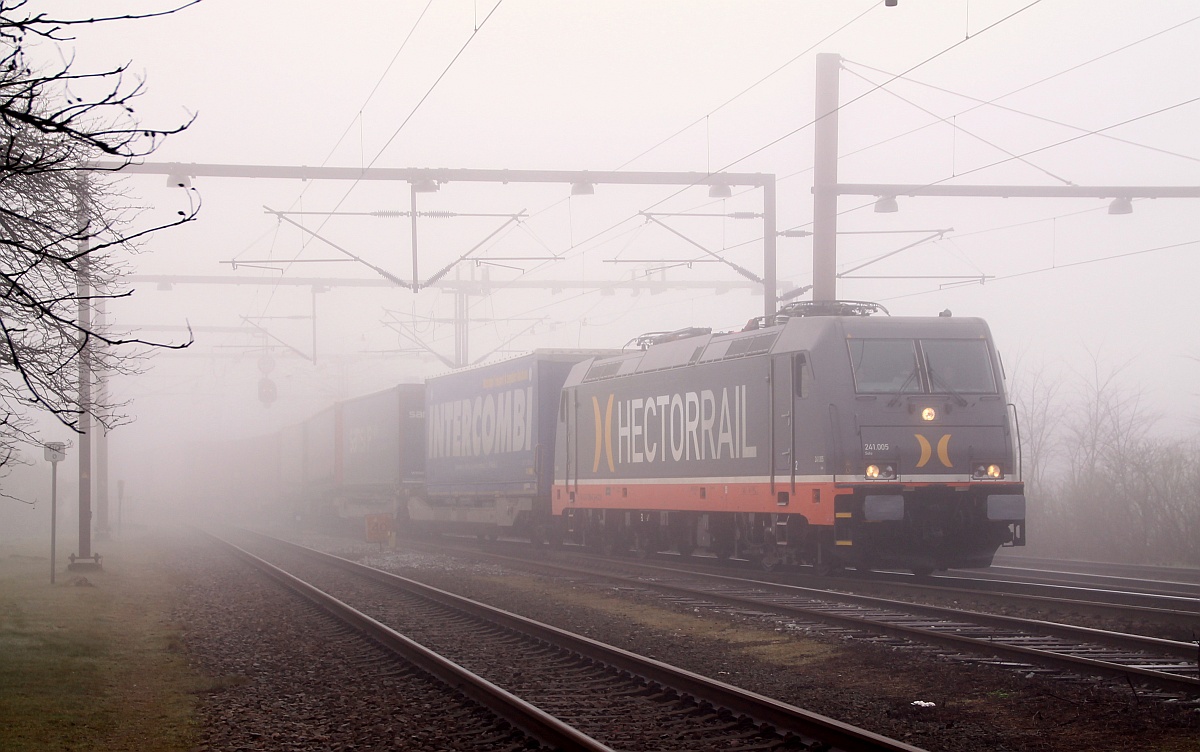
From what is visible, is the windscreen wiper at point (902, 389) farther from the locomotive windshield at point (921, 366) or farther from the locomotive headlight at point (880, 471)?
the locomotive headlight at point (880, 471)

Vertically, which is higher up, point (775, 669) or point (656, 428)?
point (656, 428)

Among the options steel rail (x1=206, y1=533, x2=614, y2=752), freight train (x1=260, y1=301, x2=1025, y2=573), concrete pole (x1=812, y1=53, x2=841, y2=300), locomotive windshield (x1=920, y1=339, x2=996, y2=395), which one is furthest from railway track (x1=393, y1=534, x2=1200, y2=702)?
concrete pole (x1=812, y1=53, x2=841, y2=300)

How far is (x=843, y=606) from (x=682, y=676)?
17.2 feet

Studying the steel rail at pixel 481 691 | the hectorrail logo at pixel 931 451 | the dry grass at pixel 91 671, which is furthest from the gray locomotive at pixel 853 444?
the dry grass at pixel 91 671

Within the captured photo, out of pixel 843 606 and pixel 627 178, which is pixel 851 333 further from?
pixel 627 178

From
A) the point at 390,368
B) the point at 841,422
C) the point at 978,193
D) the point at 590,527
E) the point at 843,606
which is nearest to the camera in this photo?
the point at 843,606

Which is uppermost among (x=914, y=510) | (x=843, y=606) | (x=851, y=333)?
(x=851, y=333)

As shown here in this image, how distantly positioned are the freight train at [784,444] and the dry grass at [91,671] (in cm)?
767

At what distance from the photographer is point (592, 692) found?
8.85 meters

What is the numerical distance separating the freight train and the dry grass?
7666 millimetres

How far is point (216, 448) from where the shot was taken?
6994 centimetres

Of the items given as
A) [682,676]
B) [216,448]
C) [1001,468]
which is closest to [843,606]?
[1001,468]

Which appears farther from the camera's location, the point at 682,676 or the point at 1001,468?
the point at 1001,468

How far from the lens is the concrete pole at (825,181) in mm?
19984
